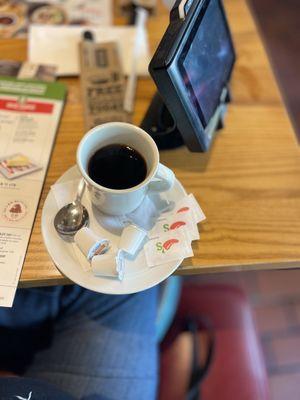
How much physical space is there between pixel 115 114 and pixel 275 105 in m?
0.31

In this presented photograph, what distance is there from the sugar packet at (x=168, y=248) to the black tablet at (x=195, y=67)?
0.52ft

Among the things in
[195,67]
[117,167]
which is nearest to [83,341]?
[117,167]

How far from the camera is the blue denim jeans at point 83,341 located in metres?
0.67

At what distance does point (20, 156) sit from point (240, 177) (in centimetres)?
37

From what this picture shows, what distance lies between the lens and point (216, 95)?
2.23 ft

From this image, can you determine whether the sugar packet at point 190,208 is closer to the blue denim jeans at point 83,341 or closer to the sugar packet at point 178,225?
the sugar packet at point 178,225

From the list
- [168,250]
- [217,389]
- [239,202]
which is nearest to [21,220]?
[168,250]

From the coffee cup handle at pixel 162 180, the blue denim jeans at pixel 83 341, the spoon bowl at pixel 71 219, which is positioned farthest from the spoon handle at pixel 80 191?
the blue denim jeans at pixel 83 341

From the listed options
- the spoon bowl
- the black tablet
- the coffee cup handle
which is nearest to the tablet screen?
the black tablet

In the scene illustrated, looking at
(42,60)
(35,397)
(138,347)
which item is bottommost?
(138,347)

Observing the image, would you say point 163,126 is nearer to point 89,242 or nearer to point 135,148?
point 135,148

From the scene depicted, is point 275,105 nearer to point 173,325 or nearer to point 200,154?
point 200,154

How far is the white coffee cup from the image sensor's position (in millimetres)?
529

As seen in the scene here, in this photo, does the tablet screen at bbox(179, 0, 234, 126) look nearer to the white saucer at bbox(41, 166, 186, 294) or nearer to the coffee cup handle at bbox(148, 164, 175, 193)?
the coffee cup handle at bbox(148, 164, 175, 193)
